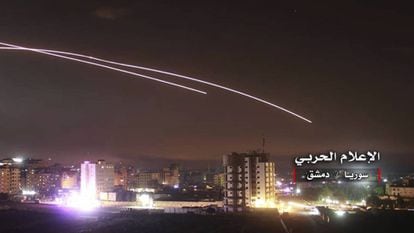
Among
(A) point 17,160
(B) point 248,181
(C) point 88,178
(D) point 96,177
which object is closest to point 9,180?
(C) point 88,178

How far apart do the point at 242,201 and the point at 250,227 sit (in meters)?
17.5

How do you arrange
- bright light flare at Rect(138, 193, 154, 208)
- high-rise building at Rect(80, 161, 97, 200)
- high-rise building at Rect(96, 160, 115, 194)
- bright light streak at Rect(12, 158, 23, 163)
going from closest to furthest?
bright light flare at Rect(138, 193, 154, 208) < high-rise building at Rect(80, 161, 97, 200) < high-rise building at Rect(96, 160, 115, 194) < bright light streak at Rect(12, 158, 23, 163)

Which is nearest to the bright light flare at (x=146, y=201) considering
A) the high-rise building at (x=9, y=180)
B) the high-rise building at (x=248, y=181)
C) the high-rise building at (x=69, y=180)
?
the high-rise building at (x=248, y=181)

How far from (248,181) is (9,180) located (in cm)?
6336

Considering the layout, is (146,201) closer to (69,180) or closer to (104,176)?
(104,176)

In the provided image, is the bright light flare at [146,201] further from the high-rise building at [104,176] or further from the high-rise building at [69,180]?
the high-rise building at [69,180]

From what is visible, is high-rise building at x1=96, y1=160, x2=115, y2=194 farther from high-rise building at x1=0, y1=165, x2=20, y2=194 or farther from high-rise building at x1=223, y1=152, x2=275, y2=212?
high-rise building at x1=223, y1=152, x2=275, y2=212

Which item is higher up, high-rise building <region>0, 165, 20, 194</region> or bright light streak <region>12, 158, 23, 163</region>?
bright light streak <region>12, 158, 23, 163</region>

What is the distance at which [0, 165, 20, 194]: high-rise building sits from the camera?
9550 cm

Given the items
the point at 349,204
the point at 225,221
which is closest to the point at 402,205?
the point at 349,204

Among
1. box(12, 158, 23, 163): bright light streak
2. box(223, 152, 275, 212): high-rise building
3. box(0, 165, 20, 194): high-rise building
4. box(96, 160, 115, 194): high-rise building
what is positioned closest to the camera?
box(223, 152, 275, 212): high-rise building

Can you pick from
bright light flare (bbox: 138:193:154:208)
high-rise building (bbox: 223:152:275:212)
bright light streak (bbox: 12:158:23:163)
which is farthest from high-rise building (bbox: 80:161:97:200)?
bright light streak (bbox: 12:158:23:163)

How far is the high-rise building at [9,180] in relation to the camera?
95500 millimetres

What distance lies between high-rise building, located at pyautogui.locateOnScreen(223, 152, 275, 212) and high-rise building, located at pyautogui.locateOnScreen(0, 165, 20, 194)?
2369 inches
